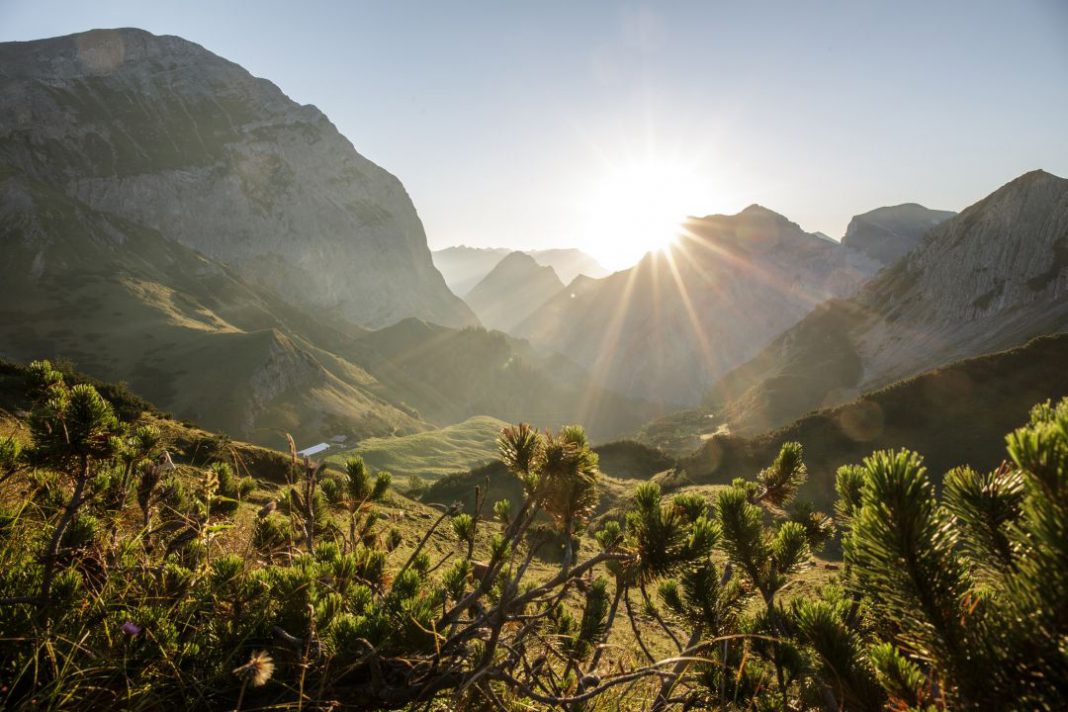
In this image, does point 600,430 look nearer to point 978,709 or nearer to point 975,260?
point 975,260

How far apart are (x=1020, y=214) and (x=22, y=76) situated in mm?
266669

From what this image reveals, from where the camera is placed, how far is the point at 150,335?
91.2 meters

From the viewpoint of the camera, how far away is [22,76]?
145500mm

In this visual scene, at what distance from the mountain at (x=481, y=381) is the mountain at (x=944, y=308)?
60.0 metres

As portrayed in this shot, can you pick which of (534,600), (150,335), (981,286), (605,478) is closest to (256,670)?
(534,600)

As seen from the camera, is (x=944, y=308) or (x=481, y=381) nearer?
(x=944, y=308)

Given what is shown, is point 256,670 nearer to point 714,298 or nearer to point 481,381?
point 481,381

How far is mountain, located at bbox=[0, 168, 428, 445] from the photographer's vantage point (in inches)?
3219

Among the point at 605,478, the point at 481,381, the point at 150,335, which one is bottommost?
the point at 481,381

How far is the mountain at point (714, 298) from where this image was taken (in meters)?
153

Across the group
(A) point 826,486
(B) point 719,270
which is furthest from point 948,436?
(B) point 719,270

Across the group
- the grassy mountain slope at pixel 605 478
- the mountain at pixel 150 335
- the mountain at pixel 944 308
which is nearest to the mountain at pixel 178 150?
the mountain at pixel 150 335

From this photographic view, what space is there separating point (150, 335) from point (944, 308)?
153 metres

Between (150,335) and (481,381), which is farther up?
(150,335)
